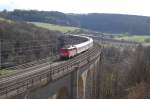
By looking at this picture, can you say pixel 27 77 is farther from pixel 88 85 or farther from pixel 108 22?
pixel 108 22

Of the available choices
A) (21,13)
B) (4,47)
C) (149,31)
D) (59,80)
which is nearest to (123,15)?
(149,31)

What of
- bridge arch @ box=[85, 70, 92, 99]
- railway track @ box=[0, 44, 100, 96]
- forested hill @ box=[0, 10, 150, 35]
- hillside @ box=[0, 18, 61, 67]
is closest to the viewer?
railway track @ box=[0, 44, 100, 96]

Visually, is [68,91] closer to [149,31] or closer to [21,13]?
[21,13]

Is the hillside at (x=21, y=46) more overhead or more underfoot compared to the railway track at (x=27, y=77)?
more underfoot

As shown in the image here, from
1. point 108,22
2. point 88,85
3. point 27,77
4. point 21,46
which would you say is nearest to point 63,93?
point 27,77

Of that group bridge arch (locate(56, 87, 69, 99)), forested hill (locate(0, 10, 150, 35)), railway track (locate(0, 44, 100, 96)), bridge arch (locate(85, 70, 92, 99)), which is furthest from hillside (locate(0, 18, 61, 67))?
forested hill (locate(0, 10, 150, 35))

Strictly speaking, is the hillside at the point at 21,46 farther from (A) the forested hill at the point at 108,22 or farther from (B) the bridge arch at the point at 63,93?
(A) the forested hill at the point at 108,22

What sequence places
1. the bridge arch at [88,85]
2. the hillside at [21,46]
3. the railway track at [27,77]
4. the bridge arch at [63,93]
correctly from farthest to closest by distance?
the hillside at [21,46] → the bridge arch at [88,85] → the bridge arch at [63,93] → the railway track at [27,77]

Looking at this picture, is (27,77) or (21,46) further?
(21,46)

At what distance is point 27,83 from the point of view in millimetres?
20000

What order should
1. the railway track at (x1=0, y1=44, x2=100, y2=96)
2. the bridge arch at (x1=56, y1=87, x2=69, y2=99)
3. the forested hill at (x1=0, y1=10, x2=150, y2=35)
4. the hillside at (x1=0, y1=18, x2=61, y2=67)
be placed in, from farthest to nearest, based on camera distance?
the forested hill at (x1=0, y1=10, x2=150, y2=35)
the hillside at (x1=0, y1=18, x2=61, y2=67)
the bridge arch at (x1=56, y1=87, x2=69, y2=99)
the railway track at (x1=0, y1=44, x2=100, y2=96)

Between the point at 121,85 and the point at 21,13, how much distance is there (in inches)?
2858

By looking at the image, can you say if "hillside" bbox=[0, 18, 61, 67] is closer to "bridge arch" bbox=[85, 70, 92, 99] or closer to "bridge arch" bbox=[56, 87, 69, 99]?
"bridge arch" bbox=[85, 70, 92, 99]

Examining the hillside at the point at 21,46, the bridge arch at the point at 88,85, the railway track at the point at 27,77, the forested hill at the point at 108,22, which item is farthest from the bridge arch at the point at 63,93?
the forested hill at the point at 108,22
